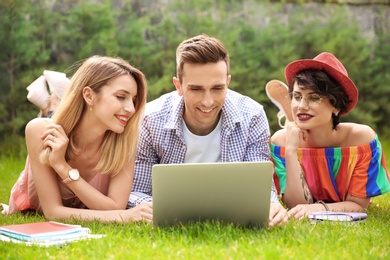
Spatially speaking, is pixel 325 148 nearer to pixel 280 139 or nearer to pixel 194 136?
pixel 280 139

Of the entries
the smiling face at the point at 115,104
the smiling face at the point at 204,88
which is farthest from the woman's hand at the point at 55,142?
the smiling face at the point at 204,88

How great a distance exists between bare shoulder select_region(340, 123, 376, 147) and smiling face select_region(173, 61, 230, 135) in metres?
1.04

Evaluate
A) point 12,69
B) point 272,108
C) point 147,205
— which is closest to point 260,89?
point 272,108

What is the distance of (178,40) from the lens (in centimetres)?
877

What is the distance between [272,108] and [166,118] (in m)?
4.82

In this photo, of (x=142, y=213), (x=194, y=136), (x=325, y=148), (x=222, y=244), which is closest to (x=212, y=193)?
(x=222, y=244)

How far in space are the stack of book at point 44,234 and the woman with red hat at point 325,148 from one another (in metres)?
1.62

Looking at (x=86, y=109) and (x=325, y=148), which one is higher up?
(x=86, y=109)

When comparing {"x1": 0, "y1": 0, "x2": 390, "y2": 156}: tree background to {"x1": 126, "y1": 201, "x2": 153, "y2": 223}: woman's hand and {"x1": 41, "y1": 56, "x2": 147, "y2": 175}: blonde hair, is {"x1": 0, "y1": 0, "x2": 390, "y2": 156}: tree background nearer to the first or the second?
{"x1": 41, "y1": 56, "x2": 147, "y2": 175}: blonde hair

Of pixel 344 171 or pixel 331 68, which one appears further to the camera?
pixel 344 171

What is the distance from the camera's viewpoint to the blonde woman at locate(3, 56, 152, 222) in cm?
395

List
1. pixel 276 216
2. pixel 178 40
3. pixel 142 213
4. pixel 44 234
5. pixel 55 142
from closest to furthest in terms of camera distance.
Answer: pixel 44 234, pixel 276 216, pixel 142 213, pixel 55 142, pixel 178 40

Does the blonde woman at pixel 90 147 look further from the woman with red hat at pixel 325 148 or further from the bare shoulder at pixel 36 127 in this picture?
the woman with red hat at pixel 325 148

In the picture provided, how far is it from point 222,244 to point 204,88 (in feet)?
3.97
